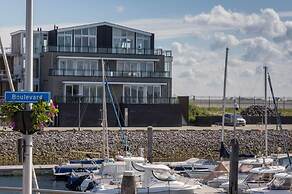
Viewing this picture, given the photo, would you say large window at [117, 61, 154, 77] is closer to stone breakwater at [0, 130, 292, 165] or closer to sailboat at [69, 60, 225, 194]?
stone breakwater at [0, 130, 292, 165]

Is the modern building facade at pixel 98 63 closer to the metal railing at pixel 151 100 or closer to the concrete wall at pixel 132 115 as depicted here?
the metal railing at pixel 151 100

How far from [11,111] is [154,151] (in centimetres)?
5005

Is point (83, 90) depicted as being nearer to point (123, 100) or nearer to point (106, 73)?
point (106, 73)

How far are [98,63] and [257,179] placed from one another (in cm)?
4564

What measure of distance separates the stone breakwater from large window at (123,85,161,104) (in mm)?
9344

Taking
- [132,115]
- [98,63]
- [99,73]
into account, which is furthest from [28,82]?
[98,63]

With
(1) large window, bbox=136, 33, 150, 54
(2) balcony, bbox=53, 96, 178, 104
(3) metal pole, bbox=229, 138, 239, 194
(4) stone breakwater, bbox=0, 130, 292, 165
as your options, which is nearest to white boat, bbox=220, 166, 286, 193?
(3) metal pole, bbox=229, 138, 239, 194

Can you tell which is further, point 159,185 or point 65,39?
point 65,39

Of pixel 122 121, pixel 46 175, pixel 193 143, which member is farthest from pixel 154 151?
pixel 46 175

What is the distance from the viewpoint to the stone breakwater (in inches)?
2411

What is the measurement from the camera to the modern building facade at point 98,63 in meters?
78.6

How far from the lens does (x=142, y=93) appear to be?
263 feet

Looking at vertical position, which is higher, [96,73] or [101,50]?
[101,50]

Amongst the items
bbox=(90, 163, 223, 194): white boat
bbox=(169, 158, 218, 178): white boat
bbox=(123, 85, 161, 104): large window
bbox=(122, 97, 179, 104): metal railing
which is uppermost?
bbox=(123, 85, 161, 104): large window
